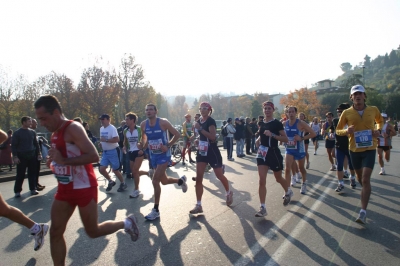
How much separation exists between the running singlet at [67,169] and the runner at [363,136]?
13.8ft

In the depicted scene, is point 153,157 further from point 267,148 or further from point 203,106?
point 267,148

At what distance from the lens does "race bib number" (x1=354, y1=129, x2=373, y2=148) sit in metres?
5.30

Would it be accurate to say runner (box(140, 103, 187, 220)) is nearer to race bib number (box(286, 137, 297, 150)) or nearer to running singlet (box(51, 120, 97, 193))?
running singlet (box(51, 120, 97, 193))

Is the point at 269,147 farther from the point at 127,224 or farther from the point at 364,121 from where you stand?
→ the point at 127,224

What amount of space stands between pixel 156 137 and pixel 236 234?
7.78 ft

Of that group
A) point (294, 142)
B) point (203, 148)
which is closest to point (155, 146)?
point (203, 148)

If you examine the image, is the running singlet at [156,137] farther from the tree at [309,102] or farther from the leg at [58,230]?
the tree at [309,102]

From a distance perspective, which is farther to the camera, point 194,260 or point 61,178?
point 194,260

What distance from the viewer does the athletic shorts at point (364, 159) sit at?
525 cm

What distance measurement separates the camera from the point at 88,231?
343cm

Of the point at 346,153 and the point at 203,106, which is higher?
the point at 203,106

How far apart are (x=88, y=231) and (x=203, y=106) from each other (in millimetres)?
3343

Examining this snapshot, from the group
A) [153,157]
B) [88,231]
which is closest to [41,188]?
[153,157]

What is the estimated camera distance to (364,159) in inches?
210
